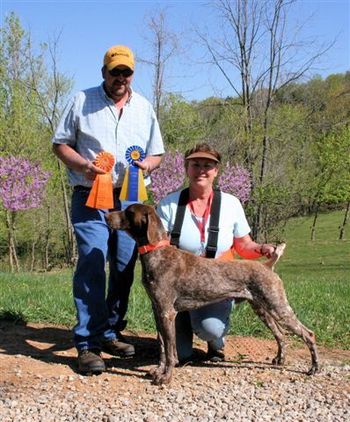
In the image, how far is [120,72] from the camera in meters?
4.61

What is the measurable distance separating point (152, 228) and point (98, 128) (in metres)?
1.06

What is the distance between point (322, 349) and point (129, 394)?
2.29 metres

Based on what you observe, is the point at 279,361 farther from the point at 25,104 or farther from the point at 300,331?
the point at 25,104

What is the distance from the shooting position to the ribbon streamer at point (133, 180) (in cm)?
463

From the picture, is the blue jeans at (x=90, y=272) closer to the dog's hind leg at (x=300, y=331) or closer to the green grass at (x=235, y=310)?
the green grass at (x=235, y=310)

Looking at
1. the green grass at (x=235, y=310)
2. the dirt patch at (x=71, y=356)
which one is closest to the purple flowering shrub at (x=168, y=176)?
the green grass at (x=235, y=310)

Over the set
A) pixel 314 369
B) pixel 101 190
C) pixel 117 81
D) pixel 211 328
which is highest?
pixel 117 81

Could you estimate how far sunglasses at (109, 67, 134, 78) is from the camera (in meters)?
4.58

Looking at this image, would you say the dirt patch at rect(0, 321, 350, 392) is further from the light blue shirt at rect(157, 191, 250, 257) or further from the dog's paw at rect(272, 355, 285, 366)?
the light blue shirt at rect(157, 191, 250, 257)

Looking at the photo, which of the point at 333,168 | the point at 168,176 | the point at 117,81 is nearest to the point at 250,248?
the point at 117,81

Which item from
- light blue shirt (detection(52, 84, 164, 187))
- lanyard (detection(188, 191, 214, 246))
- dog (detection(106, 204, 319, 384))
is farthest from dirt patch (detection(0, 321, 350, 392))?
light blue shirt (detection(52, 84, 164, 187))

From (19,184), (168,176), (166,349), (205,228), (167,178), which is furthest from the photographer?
(19,184)

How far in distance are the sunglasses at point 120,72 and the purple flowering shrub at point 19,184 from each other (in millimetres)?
19452

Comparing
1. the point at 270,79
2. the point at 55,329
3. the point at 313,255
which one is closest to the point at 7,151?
the point at 270,79
